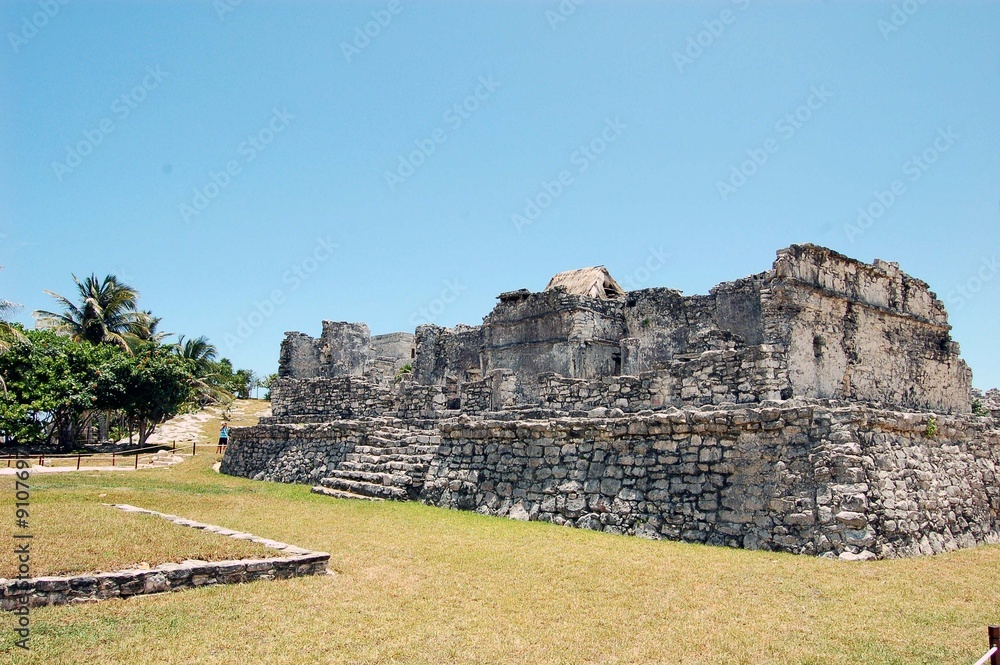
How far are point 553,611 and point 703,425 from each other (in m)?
4.18

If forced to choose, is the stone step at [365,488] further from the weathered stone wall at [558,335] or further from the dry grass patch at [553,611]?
the weathered stone wall at [558,335]

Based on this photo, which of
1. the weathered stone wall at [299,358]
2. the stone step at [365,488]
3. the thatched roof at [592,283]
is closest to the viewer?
the stone step at [365,488]

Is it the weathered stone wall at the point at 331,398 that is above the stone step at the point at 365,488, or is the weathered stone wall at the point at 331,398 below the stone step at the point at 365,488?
above

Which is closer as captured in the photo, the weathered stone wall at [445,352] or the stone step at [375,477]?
the stone step at [375,477]

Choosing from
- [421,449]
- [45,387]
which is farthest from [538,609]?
[45,387]

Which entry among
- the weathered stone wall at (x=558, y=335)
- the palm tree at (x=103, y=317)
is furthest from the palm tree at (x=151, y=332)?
the weathered stone wall at (x=558, y=335)

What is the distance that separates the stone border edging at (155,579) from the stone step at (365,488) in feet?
17.9

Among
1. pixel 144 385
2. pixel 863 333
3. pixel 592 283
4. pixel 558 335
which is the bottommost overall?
pixel 144 385

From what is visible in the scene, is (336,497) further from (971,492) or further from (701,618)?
(971,492)

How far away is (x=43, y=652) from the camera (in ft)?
15.2

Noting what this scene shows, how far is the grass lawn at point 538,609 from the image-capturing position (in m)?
4.84

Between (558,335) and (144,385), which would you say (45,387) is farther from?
(558,335)

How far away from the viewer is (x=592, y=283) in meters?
21.0

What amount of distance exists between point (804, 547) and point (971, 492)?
144 inches
